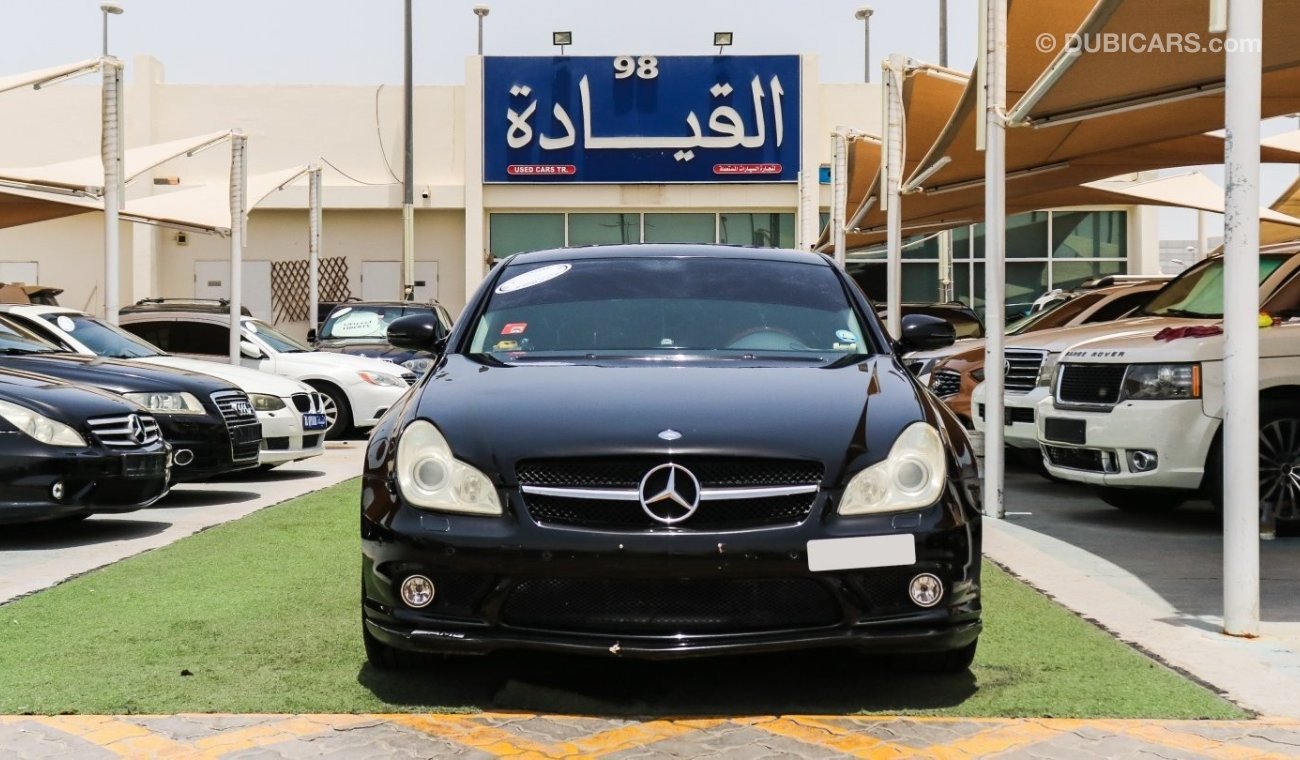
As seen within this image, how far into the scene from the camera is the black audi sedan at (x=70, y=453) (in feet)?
27.9

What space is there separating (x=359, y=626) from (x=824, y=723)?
2.18 m

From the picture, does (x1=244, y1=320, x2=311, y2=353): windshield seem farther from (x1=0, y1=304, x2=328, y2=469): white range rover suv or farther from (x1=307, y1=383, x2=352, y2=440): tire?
(x1=0, y1=304, x2=328, y2=469): white range rover suv

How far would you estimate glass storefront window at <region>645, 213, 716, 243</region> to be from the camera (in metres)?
33.6

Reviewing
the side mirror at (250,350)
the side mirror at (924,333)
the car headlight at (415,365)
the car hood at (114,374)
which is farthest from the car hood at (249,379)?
the side mirror at (924,333)

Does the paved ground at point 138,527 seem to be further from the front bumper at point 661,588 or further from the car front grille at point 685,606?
the car front grille at point 685,606

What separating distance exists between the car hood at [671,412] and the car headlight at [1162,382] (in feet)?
13.1

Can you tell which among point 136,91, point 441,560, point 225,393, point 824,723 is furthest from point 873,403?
point 136,91

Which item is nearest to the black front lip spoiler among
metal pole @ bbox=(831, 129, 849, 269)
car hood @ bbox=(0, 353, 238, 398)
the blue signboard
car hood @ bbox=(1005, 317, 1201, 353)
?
car hood @ bbox=(1005, 317, 1201, 353)

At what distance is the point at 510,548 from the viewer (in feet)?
14.6

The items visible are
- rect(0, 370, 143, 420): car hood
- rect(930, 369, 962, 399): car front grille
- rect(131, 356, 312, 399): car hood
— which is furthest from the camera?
Answer: rect(930, 369, 962, 399): car front grille

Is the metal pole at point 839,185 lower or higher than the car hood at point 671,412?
higher

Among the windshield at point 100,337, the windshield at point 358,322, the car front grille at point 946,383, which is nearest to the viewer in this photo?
the windshield at point 100,337

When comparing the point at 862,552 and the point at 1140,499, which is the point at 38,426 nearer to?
the point at 862,552

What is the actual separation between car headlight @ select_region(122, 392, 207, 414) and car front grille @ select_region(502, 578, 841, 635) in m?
6.73
